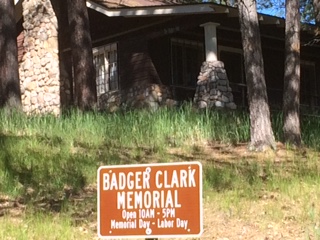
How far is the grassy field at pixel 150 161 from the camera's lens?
7793mm

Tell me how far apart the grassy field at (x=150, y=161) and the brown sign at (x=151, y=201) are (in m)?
2.84

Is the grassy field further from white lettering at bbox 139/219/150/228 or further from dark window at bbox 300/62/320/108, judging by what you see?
dark window at bbox 300/62/320/108

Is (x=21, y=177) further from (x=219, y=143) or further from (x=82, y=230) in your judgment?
(x=219, y=143)

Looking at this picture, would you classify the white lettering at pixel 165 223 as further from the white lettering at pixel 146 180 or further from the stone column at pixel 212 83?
the stone column at pixel 212 83

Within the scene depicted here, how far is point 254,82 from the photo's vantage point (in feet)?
40.5

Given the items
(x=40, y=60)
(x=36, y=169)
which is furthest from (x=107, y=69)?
(x=36, y=169)

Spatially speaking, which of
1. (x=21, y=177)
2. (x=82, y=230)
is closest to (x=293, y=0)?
(x=21, y=177)

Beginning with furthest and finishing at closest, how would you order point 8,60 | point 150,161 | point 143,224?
point 8,60
point 150,161
point 143,224

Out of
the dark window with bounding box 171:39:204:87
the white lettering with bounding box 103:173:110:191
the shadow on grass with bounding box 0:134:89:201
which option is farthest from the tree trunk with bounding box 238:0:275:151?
the dark window with bounding box 171:39:204:87

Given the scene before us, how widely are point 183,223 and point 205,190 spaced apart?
472cm

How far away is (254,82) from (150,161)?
285cm

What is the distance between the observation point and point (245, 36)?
12.3 meters

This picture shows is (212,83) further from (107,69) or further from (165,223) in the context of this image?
(165,223)

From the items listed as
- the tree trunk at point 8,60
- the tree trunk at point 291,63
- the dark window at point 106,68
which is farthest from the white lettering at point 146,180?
the dark window at point 106,68
